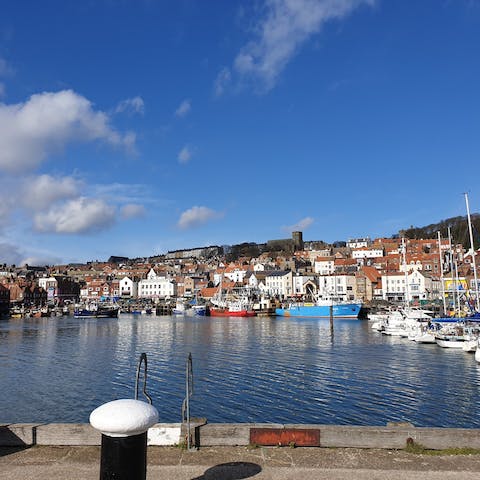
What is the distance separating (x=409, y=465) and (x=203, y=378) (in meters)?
22.2

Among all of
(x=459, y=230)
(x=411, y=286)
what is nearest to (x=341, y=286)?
(x=411, y=286)

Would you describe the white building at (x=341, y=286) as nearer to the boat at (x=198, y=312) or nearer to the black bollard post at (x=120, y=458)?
the boat at (x=198, y=312)

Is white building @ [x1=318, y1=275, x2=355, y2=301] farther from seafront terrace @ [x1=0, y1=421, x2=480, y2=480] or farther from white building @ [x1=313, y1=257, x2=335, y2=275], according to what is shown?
seafront terrace @ [x1=0, y1=421, x2=480, y2=480]

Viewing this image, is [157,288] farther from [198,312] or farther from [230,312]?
[230,312]

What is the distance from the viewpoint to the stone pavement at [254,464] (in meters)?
7.31

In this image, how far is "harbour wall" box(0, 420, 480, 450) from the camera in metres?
8.52

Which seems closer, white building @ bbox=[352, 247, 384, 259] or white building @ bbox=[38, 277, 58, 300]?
white building @ bbox=[38, 277, 58, 300]

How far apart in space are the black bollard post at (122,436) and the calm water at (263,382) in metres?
13.8

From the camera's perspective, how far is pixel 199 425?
8.93 m

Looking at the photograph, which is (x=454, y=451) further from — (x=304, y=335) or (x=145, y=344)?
(x=304, y=335)

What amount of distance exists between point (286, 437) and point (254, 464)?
104cm

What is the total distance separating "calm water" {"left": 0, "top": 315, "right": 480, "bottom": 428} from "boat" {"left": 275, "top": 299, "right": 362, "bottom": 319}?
4774 centimetres

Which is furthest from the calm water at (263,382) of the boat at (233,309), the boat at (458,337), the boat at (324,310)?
the boat at (233,309)

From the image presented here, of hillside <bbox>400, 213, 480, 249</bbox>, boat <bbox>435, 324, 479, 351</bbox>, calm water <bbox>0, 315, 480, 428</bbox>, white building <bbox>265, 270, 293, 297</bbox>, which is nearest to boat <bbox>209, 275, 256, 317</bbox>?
white building <bbox>265, 270, 293, 297</bbox>
